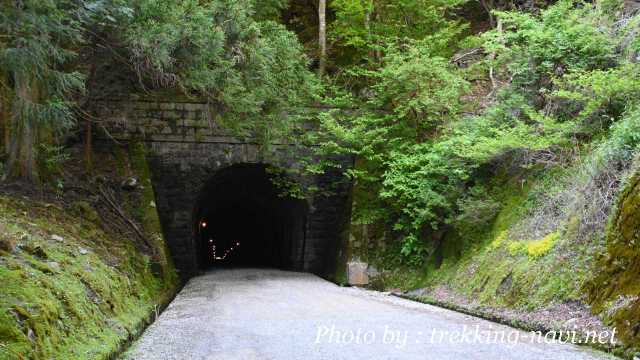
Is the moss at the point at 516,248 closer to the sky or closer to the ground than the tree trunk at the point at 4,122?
closer to the ground

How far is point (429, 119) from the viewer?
13.2 m

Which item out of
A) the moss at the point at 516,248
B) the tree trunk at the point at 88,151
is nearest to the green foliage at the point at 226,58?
the tree trunk at the point at 88,151

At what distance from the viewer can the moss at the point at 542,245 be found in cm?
785

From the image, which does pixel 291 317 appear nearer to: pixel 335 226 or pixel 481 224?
pixel 481 224

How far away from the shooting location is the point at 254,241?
30.1 meters

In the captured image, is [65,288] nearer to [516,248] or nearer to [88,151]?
[516,248]

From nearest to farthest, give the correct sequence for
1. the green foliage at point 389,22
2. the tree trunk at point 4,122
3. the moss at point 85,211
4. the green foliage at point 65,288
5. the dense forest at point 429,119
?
the green foliage at point 65,288 < the dense forest at point 429,119 < the moss at point 85,211 < the tree trunk at point 4,122 < the green foliage at point 389,22

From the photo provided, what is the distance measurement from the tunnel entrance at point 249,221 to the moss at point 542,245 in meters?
8.47

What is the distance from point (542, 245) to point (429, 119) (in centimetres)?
572

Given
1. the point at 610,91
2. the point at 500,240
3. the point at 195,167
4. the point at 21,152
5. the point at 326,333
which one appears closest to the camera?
the point at 326,333

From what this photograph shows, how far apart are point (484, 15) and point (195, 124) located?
12021mm

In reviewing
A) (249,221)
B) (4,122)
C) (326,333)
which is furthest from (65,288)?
(249,221)

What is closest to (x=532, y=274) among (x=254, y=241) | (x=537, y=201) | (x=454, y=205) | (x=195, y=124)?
(x=537, y=201)

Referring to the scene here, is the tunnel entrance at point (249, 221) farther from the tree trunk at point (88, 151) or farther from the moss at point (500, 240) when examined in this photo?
the moss at point (500, 240)
